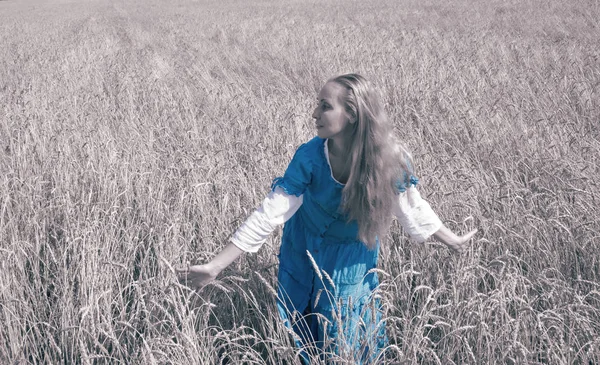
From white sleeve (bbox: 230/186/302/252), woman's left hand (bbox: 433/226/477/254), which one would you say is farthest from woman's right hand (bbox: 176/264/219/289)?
woman's left hand (bbox: 433/226/477/254)

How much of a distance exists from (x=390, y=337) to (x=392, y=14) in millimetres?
11719

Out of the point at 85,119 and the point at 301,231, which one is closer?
the point at 301,231

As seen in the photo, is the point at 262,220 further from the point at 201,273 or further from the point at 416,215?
the point at 416,215

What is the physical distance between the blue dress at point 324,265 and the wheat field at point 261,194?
0.31 feet

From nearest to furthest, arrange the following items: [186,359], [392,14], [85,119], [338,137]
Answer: [186,359] < [338,137] < [85,119] < [392,14]

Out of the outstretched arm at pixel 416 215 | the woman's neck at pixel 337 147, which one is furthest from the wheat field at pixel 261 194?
the woman's neck at pixel 337 147

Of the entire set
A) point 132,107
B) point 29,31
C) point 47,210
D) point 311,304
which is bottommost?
point 311,304

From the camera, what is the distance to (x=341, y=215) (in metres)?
1.72

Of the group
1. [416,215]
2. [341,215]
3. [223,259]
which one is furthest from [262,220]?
[416,215]

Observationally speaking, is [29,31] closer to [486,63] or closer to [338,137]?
[486,63]

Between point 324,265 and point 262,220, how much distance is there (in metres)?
0.31

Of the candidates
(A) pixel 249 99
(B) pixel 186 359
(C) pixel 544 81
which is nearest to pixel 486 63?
(C) pixel 544 81

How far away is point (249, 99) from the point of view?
4734mm

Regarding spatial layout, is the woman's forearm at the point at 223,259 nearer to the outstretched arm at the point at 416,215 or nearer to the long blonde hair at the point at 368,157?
the long blonde hair at the point at 368,157
